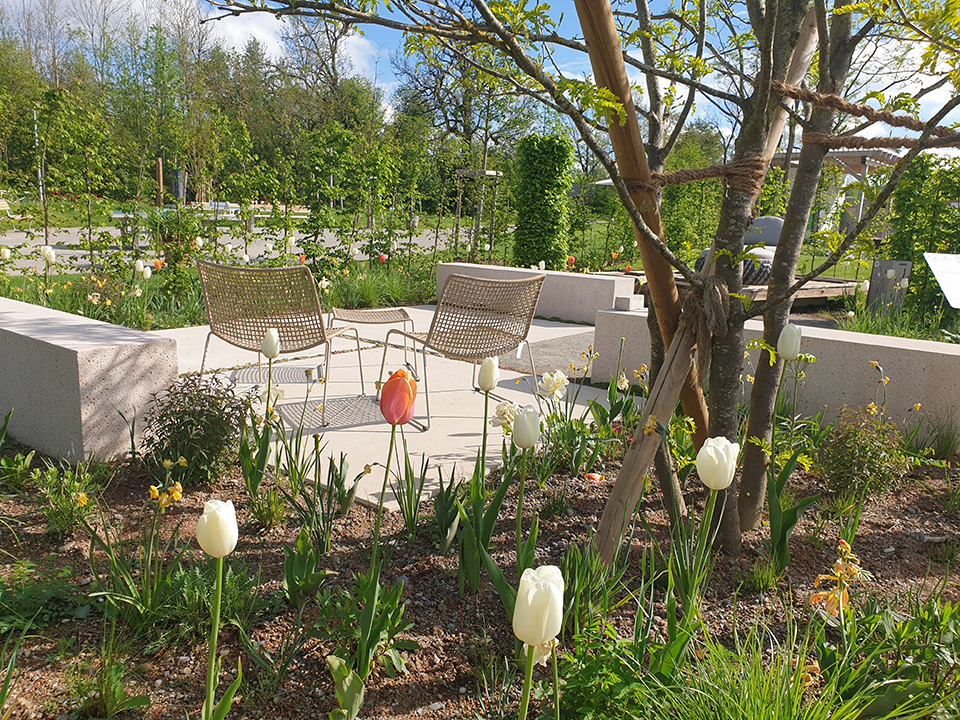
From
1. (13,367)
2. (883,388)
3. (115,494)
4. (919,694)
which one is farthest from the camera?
(883,388)

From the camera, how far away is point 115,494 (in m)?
2.78

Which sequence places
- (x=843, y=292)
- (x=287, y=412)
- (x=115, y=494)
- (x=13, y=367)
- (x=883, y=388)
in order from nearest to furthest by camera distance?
(x=115, y=494)
(x=13, y=367)
(x=883, y=388)
(x=287, y=412)
(x=843, y=292)

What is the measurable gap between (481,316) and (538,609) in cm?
339

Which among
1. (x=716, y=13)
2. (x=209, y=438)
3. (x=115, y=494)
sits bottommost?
(x=115, y=494)

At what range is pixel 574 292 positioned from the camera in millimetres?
7828

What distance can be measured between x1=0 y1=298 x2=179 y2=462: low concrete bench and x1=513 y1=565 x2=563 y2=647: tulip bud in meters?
2.42

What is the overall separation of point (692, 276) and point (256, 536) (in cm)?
169

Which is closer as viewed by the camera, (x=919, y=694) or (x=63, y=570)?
(x=919, y=694)

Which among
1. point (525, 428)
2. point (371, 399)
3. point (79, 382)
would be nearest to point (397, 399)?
point (525, 428)

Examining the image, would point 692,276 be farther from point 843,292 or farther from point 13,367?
point 843,292

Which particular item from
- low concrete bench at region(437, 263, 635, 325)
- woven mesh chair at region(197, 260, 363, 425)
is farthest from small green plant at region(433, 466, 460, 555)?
low concrete bench at region(437, 263, 635, 325)

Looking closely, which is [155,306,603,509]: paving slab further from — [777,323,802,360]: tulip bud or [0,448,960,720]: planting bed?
[777,323,802,360]: tulip bud

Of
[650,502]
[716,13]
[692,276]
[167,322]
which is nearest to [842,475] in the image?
[650,502]

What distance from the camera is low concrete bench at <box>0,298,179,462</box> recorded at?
9.88 ft
